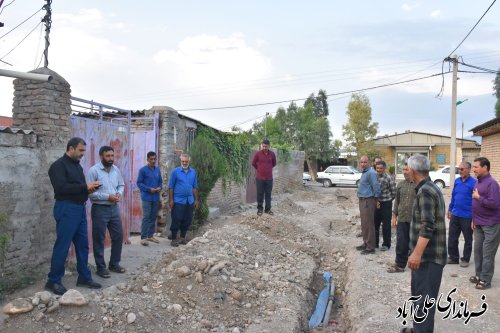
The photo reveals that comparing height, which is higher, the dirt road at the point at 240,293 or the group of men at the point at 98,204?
the group of men at the point at 98,204

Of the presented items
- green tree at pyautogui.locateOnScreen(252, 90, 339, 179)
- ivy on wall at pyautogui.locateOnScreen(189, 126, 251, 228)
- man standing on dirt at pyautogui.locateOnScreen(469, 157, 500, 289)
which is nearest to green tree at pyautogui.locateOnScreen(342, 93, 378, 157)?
green tree at pyautogui.locateOnScreen(252, 90, 339, 179)

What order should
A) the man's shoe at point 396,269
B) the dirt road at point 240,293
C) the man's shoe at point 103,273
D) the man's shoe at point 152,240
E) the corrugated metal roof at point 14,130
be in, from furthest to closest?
the man's shoe at point 152,240 < the man's shoe at point 396,269 < the man's shoe at point 103,273 < the corrugated metal roof at point 14,130 < the dirt road at point 240,293

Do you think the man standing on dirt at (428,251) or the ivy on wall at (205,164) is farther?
the ivy on wall at (205,164)

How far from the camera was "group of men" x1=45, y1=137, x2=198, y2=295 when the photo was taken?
16.4 ft

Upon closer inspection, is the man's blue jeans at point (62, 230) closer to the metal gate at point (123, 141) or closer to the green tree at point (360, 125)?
the metal gate at point (123, 141)

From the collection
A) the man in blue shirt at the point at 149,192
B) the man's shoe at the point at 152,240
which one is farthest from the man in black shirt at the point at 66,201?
the man's shoe at the point at 152,240

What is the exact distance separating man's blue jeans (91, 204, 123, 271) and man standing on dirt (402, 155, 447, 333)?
12.7 feet

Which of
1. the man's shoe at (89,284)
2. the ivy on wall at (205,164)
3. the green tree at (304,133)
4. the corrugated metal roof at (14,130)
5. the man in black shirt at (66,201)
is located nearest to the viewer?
the man in black shirt at (66,201)

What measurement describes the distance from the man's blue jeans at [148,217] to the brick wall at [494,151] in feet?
33.8

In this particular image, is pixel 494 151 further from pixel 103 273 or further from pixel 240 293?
pixel 103 273

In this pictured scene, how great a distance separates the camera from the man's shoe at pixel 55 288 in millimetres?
4957

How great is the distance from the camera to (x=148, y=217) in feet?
26.4

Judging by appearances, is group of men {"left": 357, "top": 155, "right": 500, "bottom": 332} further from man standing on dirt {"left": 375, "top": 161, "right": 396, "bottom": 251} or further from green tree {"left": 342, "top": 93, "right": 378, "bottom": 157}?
green tree {"left": 342, "top": 93, "right": 378, "bottom": 157}

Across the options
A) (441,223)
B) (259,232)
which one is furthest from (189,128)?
(441,223)
